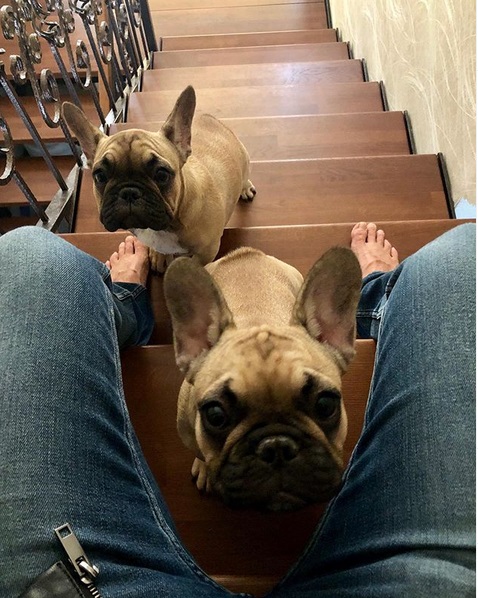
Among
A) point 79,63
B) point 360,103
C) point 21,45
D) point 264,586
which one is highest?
point 21,45

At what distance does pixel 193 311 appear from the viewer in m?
1.23

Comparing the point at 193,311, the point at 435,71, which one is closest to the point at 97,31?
the point at 435,71

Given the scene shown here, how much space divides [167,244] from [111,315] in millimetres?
709

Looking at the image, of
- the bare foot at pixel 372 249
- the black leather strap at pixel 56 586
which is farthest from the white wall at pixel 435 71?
the black leather strap at pixel 56 586

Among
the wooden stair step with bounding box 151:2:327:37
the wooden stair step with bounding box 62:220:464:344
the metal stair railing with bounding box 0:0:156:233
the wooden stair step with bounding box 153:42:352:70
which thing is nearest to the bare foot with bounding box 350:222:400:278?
the wooden stair step with bounding box 62:220:464:344

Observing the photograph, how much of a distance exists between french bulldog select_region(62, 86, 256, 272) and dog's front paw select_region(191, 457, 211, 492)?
0.85 metres

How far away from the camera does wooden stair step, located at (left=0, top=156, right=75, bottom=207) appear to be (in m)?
4.12

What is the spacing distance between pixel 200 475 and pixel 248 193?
152 cm

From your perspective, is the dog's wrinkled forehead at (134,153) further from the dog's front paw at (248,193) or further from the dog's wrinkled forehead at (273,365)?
the dog's wrinkled forehead at (273,365)

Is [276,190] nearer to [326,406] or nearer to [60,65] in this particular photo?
[60,65]

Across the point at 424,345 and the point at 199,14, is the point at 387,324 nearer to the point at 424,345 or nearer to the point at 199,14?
the point at 424,345

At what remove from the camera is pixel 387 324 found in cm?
135

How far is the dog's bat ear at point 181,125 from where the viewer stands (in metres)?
1.95

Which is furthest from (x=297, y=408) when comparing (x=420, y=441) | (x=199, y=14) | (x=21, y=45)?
(x=199, y=14)
